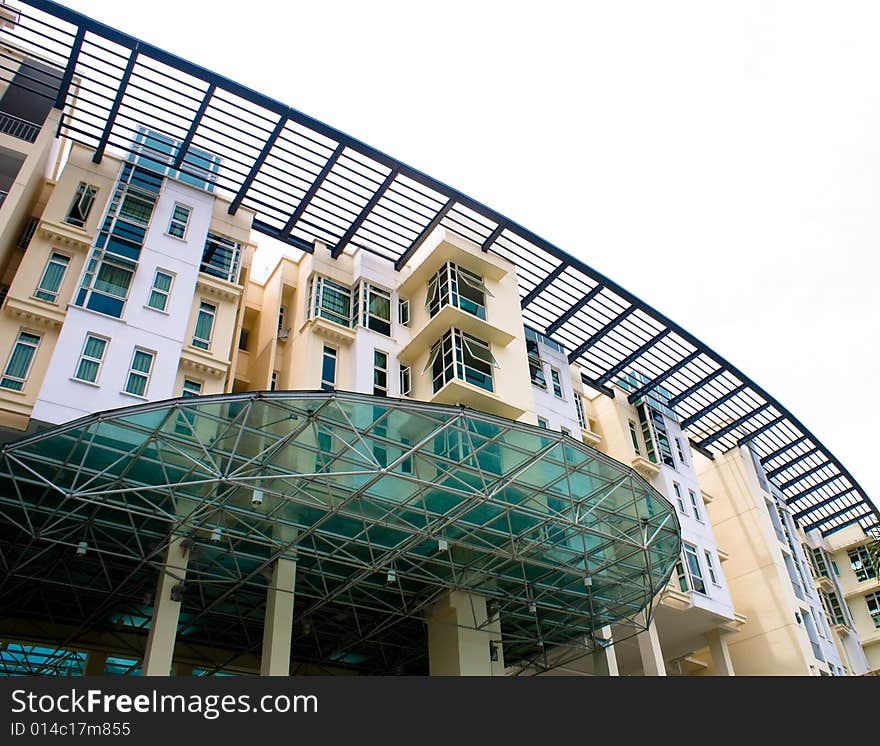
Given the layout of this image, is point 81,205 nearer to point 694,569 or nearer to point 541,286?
point 541,286

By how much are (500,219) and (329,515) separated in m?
15.1

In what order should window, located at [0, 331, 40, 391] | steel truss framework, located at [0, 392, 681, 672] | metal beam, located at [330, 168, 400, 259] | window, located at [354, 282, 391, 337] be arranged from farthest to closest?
window, located at [354, 282, 391, 337]
metal beam, located at [330, 168, 400, 259]
window, located at [0, 331, 40, 391]
steel truss framework, located at [0, 392, 681, 672]

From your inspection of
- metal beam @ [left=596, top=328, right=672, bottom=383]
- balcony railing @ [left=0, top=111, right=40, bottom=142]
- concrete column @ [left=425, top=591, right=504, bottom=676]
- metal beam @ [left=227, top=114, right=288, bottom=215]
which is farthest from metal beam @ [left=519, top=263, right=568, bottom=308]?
balcony railing @ [left=0, top=111, right=40, bottom=142]

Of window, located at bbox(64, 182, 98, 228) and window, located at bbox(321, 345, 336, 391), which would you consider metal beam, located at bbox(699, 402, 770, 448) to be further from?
window, located at bbox(64, 182, 98, 228)

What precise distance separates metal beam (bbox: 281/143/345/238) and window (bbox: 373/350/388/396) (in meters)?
5.97

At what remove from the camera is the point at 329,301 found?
28.9m

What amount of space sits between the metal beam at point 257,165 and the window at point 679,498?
2288cm

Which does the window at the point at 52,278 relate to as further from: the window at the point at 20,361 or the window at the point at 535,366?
the window at the point at 535,366

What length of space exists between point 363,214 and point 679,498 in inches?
766

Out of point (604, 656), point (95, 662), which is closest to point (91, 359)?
point (95, 662)

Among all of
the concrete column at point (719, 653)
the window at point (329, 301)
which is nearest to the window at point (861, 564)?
the concrete column at point (719, 653)

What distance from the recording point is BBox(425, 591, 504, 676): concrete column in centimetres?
2336

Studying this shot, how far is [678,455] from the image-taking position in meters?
38.4

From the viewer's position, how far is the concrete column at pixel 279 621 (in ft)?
64.9
